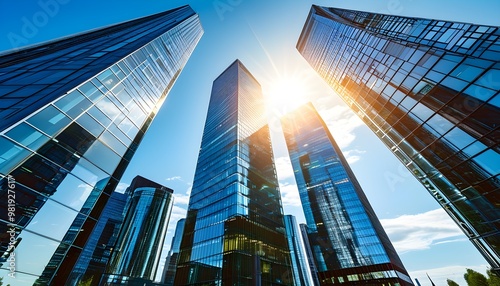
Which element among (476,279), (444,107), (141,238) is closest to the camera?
(444,107)

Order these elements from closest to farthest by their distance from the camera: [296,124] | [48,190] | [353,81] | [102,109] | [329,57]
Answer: [48,190]
[102,109]
[353,81]
[329,57]
[296,124]

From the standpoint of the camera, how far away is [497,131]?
1111cm

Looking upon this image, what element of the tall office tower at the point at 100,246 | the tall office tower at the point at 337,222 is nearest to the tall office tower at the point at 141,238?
the tall office tower at the point at 100,246

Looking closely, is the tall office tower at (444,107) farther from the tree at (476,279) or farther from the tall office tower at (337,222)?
the tree at (476,279)

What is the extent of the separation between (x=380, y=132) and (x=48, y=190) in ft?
94.2

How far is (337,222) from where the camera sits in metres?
68.2

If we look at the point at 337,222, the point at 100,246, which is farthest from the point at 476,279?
the point at 100,246

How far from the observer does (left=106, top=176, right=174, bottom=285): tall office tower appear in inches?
3051

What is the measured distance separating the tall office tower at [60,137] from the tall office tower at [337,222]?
72.1 metres

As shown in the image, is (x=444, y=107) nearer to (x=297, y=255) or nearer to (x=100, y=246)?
(x=297, y=255)

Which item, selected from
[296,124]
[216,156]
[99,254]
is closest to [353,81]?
[216,156]

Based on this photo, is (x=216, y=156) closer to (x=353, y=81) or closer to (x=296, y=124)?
(x=353, y=81)
